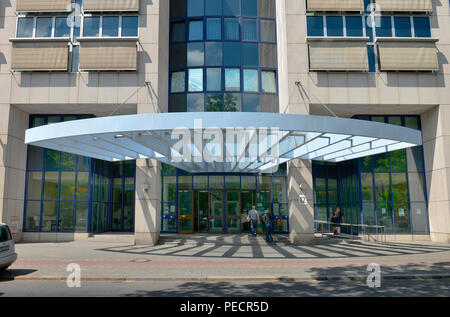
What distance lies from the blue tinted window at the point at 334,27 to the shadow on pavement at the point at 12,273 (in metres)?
18.2

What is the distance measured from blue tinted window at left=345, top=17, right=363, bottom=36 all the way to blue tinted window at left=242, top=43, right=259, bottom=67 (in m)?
5.48

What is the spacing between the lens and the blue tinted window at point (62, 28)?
20969 mm

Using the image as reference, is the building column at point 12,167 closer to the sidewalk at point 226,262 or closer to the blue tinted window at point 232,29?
the sidewalk at point 226,262

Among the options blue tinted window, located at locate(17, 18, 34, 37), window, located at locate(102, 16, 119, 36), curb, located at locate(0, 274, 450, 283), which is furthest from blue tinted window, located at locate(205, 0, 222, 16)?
curb, located at locate(0, 274, 450, 283)

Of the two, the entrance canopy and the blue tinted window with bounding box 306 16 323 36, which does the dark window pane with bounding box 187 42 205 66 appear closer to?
the blue tinted window with bounding box 306 16 323 36

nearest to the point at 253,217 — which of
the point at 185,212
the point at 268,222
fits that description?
the point at 268,222

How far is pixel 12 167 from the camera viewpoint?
807 inches

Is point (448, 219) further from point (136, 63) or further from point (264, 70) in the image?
point (136, 63)

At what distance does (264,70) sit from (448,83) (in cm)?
1032

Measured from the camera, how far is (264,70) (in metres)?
23.1

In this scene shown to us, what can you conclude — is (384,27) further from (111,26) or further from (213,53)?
(111,26)

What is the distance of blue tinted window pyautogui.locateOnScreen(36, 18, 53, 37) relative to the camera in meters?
21.0

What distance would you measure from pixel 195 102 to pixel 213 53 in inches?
130

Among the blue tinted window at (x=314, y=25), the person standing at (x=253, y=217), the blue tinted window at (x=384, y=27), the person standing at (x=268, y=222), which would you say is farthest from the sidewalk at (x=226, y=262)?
the blue tinted window at (x=384, y=27)
